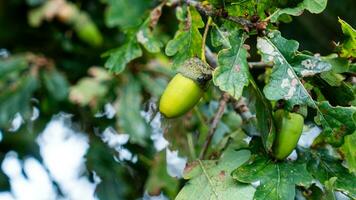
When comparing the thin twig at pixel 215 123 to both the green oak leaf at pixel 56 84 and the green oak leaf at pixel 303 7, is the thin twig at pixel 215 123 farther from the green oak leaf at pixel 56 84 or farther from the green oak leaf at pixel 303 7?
the green oak leaf at pixel 56 84

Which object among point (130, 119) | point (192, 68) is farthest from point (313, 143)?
point (130, 119)

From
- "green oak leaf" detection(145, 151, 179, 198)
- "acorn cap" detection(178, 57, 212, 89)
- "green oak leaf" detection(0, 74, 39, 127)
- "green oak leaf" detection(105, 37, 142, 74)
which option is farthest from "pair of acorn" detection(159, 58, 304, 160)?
"green oak leaf" detection(0, 74, 39, 127)

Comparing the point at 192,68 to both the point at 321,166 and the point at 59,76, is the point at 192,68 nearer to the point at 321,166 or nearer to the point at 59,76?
the point at 321,166

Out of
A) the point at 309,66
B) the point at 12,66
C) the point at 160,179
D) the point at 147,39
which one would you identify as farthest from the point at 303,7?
the point at 12,66

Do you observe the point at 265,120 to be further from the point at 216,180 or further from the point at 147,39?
the point at 147,39

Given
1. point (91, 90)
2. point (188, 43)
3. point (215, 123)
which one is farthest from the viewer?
point (91, 90)

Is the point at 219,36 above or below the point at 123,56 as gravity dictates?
above

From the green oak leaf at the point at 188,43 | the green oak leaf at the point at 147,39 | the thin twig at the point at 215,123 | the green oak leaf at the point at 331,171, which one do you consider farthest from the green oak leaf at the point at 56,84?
the green oak leaf at the point at 331,171
